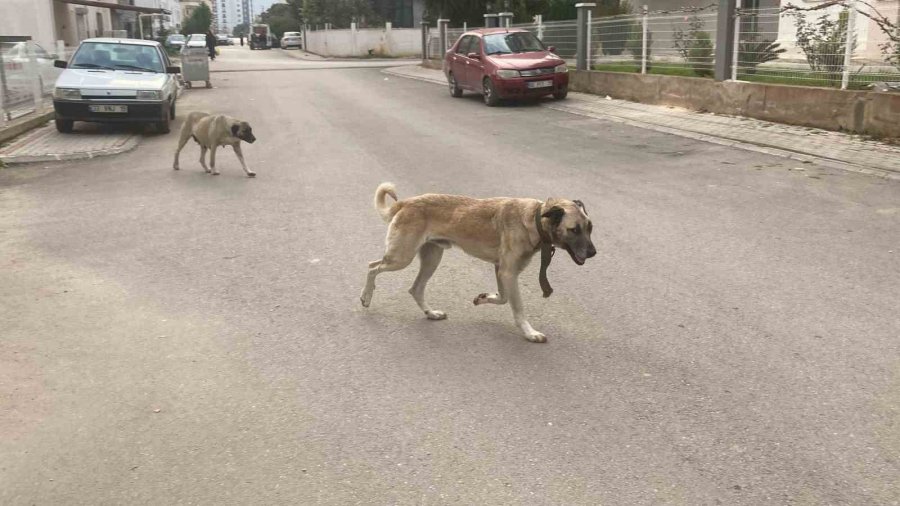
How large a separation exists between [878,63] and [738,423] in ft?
33.5

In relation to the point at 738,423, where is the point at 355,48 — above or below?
above

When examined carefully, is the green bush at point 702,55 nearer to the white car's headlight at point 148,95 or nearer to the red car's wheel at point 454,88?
the red car's wheel at point 454,88

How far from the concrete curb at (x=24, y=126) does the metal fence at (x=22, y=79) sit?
0.20 metres

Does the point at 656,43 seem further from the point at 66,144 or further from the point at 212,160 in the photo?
the point at 66,144

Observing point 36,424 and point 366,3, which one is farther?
point 366,3

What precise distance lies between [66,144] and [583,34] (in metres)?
12.5

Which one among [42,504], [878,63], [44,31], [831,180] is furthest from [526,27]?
[42,504]

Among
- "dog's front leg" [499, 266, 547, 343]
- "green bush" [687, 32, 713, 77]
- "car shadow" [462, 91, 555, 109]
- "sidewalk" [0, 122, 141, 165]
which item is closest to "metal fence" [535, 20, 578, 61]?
"car shadow" [462, 91, 555, 109]

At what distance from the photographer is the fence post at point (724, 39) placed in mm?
14594

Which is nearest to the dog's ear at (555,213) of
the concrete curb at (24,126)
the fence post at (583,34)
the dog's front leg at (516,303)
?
the dog's front leg at (516,303)

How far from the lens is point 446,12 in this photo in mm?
34719

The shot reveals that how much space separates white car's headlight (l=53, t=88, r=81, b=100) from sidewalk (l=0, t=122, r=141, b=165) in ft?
2.39

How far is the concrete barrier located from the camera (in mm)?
11375

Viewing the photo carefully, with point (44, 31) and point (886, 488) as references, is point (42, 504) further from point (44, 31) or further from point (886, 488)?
point (44, 31)
